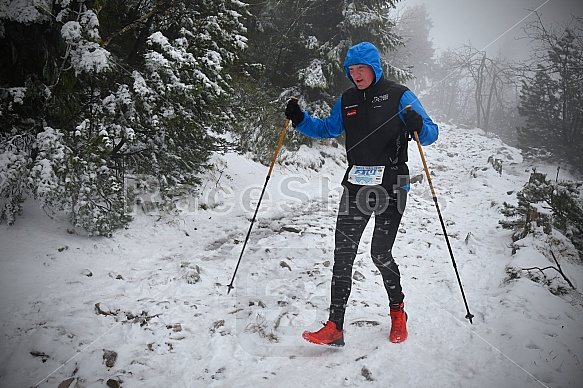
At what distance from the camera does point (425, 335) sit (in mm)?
3346

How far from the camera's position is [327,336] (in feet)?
10.2

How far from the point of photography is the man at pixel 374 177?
315cm

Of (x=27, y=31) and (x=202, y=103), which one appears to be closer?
(x=27, y=31)

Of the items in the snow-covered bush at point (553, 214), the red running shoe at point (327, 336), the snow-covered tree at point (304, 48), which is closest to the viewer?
the red running shoe at point (327, 336)

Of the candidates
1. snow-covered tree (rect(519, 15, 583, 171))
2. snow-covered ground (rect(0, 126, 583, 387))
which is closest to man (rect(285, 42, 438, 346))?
snow-covered ground (rect(0, 126, 583, 387))

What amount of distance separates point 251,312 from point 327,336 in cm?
102

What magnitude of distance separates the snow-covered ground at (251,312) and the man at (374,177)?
42 cm

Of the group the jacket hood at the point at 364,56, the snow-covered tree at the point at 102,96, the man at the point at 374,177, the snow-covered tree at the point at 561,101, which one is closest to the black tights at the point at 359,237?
the man at the point at 374,177

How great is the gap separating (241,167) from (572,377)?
820cm

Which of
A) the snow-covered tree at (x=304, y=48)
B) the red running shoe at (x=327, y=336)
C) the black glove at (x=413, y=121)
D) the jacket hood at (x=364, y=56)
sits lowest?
the red running shoe at (x=327, y=336)

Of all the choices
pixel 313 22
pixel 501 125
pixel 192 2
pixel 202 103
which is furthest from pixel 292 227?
pixel 501 125

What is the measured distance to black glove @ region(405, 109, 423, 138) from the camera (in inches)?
115

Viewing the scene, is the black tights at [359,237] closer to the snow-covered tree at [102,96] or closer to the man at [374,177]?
the man at [374,177]

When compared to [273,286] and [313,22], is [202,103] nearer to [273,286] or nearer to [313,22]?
[273,286]
